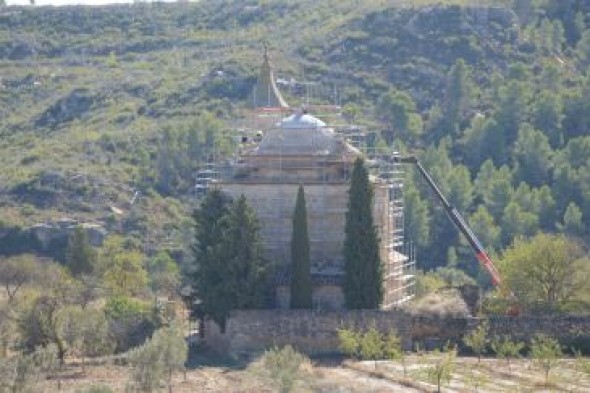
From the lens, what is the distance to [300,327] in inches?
2099

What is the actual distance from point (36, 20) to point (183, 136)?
57.2 m

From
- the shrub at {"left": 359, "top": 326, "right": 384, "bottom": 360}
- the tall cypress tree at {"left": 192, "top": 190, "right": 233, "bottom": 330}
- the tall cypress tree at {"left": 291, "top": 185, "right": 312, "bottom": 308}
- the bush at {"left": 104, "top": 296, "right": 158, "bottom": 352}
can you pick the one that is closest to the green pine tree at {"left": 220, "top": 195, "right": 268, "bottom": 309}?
the tall cypress tree at {"left": 192, "top": 190, "right": 233, "bottom": 330}

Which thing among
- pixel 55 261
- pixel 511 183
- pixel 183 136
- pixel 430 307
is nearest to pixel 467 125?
pixel 511 183

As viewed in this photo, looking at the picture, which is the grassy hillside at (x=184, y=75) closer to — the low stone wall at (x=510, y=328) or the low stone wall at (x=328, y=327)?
the low stone wall at (x=328, y=327)

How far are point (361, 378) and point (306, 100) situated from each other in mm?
37931

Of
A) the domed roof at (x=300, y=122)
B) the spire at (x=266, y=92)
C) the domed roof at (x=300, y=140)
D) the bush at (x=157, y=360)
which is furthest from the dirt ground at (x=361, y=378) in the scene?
A: the spire at (x=266, y=92)

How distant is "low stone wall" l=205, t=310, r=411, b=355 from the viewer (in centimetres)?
5319

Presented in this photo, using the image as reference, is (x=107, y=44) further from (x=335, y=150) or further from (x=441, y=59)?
(x=335, y=150)

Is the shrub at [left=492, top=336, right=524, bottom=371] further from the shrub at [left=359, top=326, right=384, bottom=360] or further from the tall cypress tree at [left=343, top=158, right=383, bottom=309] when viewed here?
the tall cypress tree at [left=343, top=158, right=383, bottom=309]

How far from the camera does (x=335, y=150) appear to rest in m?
60.6

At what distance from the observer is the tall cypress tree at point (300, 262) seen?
180 ft

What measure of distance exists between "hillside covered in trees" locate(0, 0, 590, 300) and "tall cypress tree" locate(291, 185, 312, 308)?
104ft

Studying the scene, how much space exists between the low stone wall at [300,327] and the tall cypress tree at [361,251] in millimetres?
1437

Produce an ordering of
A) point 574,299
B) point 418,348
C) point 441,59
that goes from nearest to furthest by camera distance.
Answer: point 418,348, point 574,299, point 441,59
